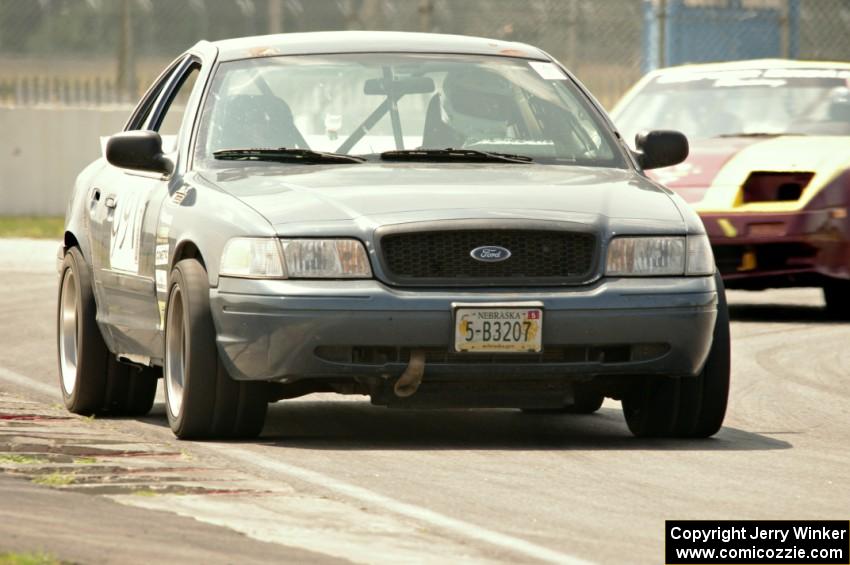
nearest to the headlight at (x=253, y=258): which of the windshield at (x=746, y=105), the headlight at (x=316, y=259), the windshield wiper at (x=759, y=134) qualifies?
the headlight at (x=316, y=259)

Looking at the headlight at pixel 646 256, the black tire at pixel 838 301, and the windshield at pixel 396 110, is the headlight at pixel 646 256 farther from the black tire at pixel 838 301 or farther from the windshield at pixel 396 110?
the black tire at pixel 838 301

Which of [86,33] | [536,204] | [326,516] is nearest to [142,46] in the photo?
[86,33]

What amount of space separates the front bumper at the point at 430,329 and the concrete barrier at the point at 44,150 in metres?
16.7

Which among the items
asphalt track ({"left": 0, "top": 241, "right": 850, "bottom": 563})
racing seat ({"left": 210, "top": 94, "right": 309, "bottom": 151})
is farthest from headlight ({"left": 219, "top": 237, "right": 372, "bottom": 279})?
racing seat ({"left": 210, "top": 94, "right": 309, "bottom": 151})

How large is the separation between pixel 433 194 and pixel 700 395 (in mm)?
1304

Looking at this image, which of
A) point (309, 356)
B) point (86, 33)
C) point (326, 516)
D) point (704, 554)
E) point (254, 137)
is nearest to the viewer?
point (704, 554)

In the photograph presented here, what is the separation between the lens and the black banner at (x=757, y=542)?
5.80 metres

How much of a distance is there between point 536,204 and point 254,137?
1.34 m

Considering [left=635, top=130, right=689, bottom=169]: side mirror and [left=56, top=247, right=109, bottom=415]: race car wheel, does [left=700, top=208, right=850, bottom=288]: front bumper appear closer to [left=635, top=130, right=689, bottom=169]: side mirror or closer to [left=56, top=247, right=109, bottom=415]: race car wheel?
[left=635, top=130, right=689, bottom=169]: side mirror

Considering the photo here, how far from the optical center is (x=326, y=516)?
6.27 metres

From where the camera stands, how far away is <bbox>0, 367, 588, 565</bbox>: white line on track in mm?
5766

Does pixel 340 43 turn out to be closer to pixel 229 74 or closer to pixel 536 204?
pixel 229 74

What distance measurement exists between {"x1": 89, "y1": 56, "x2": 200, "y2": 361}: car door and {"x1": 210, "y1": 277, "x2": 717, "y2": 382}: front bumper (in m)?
0.91

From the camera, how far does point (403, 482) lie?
7059 mm
